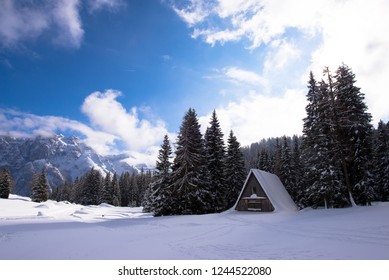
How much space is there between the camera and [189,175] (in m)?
33.8

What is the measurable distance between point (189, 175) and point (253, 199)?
34.6ft

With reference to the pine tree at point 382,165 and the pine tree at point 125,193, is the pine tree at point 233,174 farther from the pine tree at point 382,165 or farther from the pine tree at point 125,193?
the pine tree at point 125,193

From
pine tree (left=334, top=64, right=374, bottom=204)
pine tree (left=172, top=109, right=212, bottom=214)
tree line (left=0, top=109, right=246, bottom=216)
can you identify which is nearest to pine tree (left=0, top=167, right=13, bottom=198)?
tree line (left=0, top=109, right=246, bottom=216)

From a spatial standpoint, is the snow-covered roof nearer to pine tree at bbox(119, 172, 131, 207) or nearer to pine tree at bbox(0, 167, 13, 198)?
pine tree at bbox(0, 167, 13, 198)

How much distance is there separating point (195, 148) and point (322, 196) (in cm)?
1740

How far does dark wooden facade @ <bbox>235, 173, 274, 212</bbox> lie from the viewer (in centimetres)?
3522

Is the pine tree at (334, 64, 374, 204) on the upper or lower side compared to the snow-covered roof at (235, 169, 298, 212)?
upper

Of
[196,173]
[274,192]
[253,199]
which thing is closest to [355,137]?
[274,192]

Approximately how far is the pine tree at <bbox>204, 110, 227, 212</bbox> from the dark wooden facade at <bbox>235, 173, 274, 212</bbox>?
2900 mm

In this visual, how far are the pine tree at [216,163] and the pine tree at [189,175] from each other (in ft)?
5.73

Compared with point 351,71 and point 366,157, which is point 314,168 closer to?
point 366,157

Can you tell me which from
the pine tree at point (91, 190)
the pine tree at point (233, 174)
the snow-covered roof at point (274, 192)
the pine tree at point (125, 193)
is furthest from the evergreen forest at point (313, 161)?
the pine tree at point (125, 193)

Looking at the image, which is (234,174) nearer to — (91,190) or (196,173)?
(196,173)

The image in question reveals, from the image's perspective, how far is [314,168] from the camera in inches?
1187
